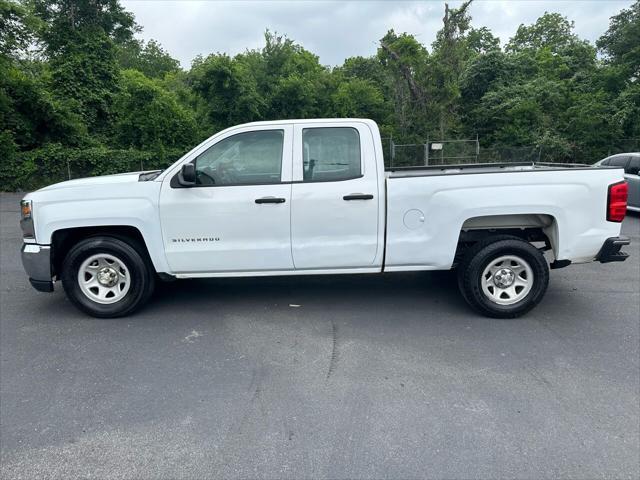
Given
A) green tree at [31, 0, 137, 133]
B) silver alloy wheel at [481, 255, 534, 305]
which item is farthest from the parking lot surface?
green tree at [31, 0, 137, 133]

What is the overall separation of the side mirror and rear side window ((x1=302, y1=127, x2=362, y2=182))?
111cm

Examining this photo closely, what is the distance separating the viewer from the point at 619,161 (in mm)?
11734

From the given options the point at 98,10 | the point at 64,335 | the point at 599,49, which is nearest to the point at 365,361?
the point at 64,335

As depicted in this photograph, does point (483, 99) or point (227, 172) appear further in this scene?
point (483, 99)

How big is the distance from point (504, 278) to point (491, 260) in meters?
0.25

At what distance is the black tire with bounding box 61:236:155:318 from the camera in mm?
4750

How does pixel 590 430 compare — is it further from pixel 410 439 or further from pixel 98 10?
pixel 98 10

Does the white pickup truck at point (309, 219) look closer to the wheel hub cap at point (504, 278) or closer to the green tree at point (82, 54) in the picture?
the wheel hub cap at point (504, 278)

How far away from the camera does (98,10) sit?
80.3ft

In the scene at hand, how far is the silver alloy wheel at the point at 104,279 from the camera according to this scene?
15.9 ft

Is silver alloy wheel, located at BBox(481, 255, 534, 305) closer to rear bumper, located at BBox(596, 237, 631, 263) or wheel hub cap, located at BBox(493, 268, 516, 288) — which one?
wheel hub cap, located at BBox(493, 268, 516, 288)

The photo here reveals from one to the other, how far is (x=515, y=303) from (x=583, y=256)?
2.75 ft

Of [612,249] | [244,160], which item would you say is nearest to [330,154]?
[244,160]

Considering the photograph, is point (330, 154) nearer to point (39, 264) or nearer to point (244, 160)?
point (244, 160)
